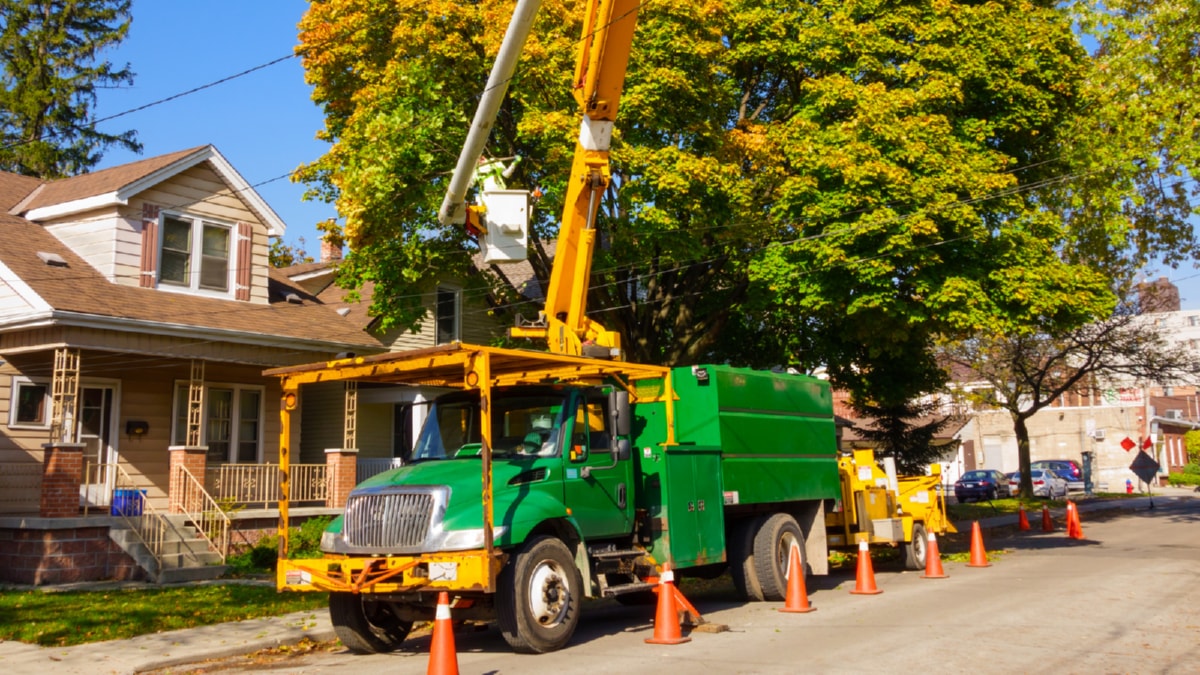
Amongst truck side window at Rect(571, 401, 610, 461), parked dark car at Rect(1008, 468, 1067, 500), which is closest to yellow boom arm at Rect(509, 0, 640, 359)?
truck side window at Rect(571, 401, 610, 461)

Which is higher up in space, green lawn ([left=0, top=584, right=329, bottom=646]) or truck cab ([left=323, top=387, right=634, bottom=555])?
truck cab ([left=323, top=387, right=634, bottom=555])

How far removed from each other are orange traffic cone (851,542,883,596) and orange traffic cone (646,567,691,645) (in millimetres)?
4316

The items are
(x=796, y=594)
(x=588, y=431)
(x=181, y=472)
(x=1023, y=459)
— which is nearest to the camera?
(x=588, y=431)

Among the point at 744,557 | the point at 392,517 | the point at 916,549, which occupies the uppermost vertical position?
the point at 392,517

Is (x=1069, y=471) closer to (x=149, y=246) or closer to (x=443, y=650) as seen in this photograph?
(x=149, y=246)

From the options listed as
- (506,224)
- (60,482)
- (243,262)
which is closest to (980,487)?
(243,262)

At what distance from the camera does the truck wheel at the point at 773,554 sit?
1316 cm

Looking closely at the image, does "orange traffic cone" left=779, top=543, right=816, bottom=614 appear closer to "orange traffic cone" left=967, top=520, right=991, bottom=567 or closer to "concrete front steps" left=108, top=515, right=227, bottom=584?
"orange traffic cone" left=967, top=520, right=991, bottom=567

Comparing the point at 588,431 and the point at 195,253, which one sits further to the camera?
the point at 195,253

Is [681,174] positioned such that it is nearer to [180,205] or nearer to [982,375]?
[180,205]

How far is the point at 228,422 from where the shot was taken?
71.3 ft

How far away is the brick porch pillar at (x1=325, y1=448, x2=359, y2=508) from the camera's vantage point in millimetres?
20750

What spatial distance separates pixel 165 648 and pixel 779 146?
13933 mm

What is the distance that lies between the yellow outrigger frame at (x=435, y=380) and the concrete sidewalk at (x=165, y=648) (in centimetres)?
109
